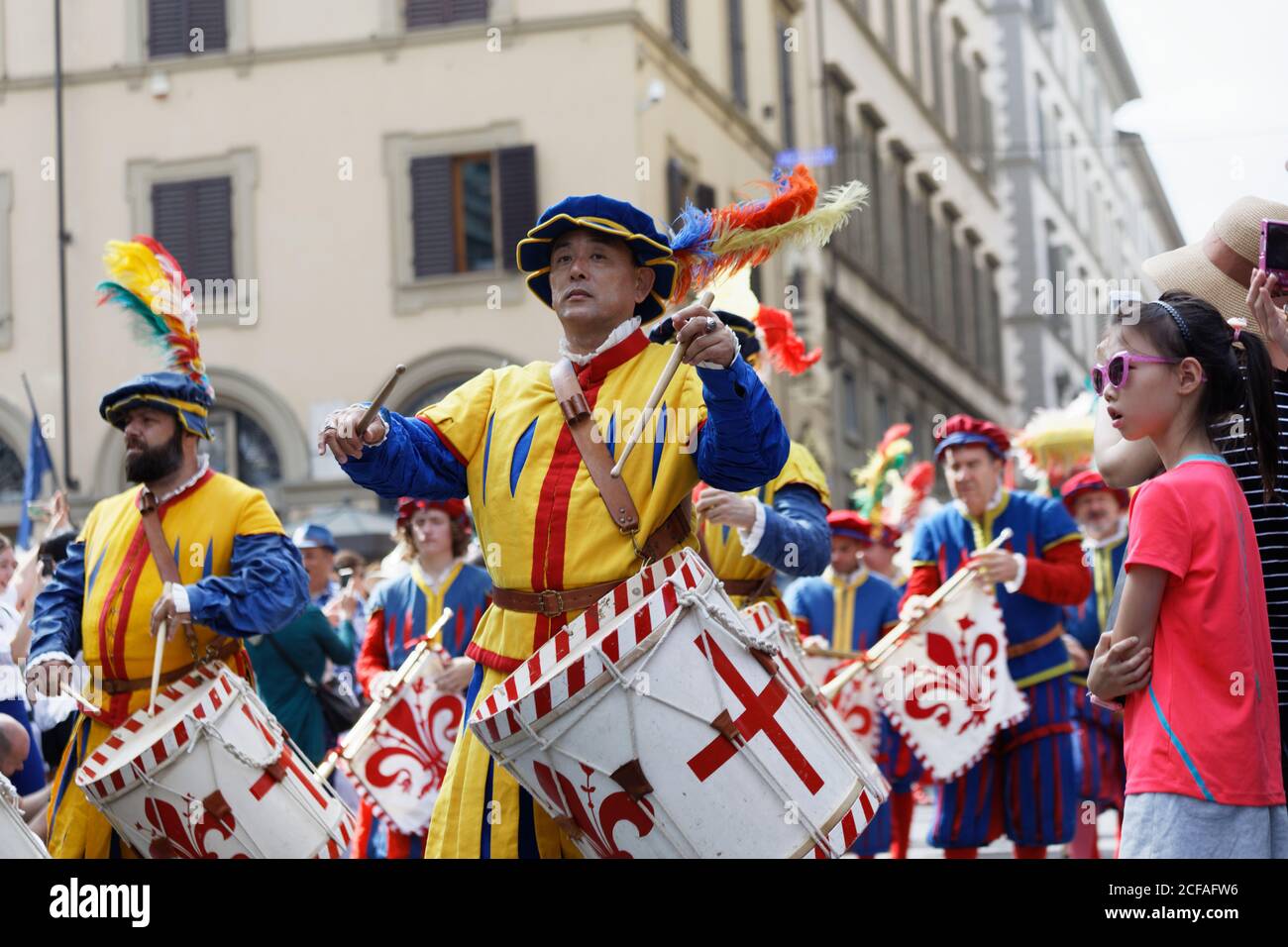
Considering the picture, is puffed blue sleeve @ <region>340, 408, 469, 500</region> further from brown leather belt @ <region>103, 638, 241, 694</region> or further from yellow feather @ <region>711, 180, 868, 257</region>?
brown leather belt @ <region>103, 638, 241, 694</region>

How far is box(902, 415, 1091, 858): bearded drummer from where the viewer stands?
7602mm

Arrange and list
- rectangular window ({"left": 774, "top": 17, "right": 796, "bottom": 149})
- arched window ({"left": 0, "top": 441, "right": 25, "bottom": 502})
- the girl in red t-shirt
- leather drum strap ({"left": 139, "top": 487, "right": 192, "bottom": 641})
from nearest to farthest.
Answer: the girl in red t-shirt → leather drum strap ({"left": 139, "top": 487, "right": 192, "bottom": 641}) → arched window ({"left": 0, "top": 441, "right": 25, "bottom": 502}) → rectangular window ({"left": 774, "top": 17, "right": 796, "bottom": 149})

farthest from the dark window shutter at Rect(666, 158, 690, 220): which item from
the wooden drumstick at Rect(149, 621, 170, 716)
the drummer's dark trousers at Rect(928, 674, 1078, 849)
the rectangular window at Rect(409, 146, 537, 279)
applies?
the wooden drumstick at Rect(149, 621, 170, 716)

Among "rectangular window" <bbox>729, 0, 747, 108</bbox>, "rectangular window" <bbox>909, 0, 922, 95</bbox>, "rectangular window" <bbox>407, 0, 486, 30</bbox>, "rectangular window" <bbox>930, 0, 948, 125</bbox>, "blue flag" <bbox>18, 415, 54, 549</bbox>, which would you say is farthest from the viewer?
"rectangular window" <bbox>930, 0, 948, 125</bbox>

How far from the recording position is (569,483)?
455 cm

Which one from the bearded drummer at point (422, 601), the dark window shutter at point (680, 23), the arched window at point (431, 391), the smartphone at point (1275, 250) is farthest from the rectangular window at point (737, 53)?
the smartphone at point (1275, 250)

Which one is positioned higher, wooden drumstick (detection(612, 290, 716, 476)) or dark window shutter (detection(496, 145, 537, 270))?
dark window shutter (detection(496, 145, 537, 270))

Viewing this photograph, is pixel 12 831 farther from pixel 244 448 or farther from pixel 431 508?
pixel 244 448

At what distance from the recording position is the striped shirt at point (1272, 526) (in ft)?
14.0

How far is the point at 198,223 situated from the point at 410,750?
16.1 m

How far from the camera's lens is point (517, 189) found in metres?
Result: 22.2

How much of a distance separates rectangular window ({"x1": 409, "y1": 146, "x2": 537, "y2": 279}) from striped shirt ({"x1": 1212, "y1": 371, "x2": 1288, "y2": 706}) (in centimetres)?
1837

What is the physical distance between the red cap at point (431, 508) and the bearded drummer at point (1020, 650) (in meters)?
2.15

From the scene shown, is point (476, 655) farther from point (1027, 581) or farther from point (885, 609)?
point (885, 609)
